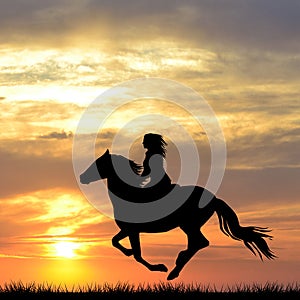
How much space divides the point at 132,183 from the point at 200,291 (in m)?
3.10

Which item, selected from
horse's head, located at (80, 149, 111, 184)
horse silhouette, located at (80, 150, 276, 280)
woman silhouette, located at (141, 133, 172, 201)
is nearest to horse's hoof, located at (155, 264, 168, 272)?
horse silhouette, located at (80, 150, 276, 280)

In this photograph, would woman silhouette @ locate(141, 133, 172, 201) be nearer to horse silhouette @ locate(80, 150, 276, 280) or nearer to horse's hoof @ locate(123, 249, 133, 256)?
horse silhouette @ locate(80, 150, 276, 280)

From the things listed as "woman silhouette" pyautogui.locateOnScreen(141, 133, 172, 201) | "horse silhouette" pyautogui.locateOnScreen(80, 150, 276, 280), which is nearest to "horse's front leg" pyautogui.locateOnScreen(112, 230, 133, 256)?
"horse silhouette" pyautogui.locateOnScreen(80, 150, 276, 280)

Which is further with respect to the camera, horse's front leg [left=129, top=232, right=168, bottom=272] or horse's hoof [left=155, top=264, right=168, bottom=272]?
horse's front leg [left=129, top=232, right=168, bottom=272]

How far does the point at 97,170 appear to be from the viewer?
55.3 feet

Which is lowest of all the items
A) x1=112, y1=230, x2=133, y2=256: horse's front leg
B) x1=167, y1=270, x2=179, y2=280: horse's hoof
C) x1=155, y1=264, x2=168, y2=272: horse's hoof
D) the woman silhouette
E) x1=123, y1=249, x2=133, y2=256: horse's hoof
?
x1=167, y1=270, x2=179, y2=280: horse's hoof

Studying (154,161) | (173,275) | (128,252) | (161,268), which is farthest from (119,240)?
(154,161)

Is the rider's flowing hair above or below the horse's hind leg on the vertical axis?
above

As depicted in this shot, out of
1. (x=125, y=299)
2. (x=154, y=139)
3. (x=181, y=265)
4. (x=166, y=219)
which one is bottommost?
(x=125, y=299)

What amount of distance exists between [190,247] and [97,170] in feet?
9.32

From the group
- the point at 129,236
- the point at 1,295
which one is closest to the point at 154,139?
the point at 129,236

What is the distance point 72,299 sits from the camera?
1436 cm

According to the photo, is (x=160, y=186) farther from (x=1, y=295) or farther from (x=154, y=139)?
(x=1, y=295)

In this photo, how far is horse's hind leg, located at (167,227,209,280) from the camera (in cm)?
1666
